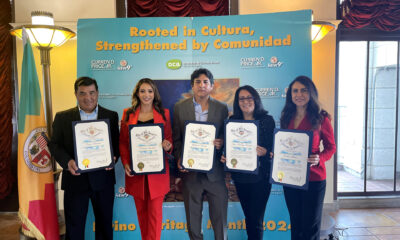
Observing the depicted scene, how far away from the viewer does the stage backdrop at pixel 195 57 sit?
113 inches

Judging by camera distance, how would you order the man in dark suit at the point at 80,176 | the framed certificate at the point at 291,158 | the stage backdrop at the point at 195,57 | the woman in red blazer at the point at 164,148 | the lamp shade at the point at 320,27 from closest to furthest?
1. the framed certificate at the point at 291,158
2. the man in dark suit at the point at 80,176
3. the woman in red blazer at the point at 164,148
4. the stage backdrop at the point at 195,57
5. the lamp shade at the point at 320,27

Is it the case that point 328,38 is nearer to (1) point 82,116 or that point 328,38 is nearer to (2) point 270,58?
(2) point 270,58

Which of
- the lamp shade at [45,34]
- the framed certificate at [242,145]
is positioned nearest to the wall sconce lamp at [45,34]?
the lamp shade at [45,34]

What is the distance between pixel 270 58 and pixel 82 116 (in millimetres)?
2047

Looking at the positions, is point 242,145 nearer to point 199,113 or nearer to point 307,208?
point 199,113

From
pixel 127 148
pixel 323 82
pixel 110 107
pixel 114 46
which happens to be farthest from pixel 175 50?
pixel 323 82

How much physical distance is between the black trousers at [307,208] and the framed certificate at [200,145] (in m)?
0.79

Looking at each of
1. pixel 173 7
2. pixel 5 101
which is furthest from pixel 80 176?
pixel 173 7

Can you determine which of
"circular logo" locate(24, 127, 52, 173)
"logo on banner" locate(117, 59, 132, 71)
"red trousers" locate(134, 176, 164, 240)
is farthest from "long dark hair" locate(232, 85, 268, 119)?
"circular logo" locate(24, 127, 52, 173)

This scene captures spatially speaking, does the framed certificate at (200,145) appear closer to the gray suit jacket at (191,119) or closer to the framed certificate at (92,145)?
the gray suit jacket at (191,119)

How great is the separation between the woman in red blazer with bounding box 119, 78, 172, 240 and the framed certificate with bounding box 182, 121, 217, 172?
0.71 ft

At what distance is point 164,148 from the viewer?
8.25 feet

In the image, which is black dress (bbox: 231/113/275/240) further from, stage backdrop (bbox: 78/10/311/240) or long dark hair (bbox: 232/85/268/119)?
stage backdrop (bbox: 78/10/311/240)

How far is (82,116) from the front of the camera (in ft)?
8.09
